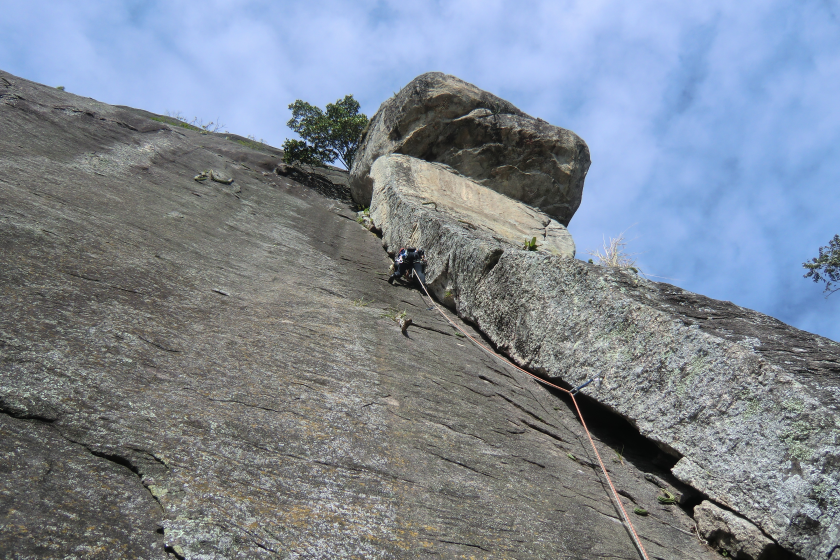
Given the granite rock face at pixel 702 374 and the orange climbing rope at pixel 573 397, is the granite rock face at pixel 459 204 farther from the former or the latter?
the granite rock face at pixel 702 374

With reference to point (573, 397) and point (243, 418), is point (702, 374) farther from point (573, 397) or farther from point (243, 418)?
point (243, 418)

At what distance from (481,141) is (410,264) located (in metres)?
6.71

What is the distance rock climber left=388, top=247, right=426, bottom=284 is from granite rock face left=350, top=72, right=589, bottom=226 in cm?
567

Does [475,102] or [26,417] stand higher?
[475,102]

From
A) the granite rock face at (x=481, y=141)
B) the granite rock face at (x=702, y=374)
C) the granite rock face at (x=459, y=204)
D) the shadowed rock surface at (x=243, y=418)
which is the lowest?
the shadowed rock surface at (x=243, y=418)

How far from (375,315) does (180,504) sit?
4.48 m

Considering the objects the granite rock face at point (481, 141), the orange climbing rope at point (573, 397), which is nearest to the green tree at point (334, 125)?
the granite rock face at point (481, 141)

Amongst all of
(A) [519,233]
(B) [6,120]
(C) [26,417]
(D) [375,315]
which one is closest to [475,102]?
(A) [519,233]

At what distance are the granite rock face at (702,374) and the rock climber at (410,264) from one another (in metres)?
2.21

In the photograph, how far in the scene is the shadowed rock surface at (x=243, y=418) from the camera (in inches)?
115

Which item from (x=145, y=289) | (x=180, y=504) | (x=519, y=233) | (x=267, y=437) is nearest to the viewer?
(x=180, y=504)

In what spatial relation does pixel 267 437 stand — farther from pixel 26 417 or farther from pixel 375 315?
pixel 375 315

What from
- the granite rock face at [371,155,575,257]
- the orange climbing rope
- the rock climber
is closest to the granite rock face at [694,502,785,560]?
the orange climbing rope

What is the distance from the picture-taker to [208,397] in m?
4.08
